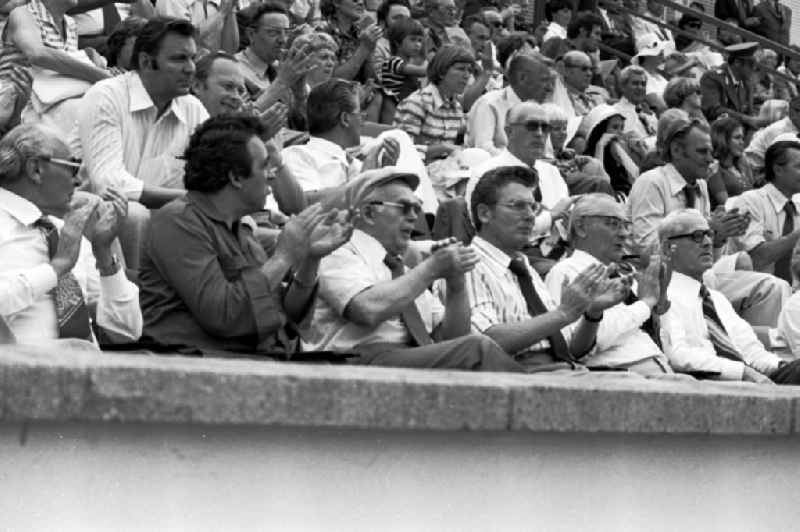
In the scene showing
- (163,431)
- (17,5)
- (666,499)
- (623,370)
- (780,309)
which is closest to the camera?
(163,431)

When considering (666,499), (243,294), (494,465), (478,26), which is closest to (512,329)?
(243,294)

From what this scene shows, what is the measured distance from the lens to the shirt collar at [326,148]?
8438 millimetres

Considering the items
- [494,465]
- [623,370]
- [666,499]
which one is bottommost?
[623,370]

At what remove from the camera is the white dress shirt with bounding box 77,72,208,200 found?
721cm

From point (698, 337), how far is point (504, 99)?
3.36m

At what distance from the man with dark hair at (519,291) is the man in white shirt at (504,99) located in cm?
373

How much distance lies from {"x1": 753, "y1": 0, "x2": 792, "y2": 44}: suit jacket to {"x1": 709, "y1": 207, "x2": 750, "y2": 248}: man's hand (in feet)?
36.8

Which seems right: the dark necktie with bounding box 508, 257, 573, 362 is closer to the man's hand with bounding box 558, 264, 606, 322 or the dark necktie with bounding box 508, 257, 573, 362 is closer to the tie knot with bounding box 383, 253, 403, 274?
the man's hand with bounding box 558, 264, 606, 322

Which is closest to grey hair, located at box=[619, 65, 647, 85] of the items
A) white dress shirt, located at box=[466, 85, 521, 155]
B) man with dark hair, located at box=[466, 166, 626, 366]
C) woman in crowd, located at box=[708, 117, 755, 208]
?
woman in crowd, located at box=[708, 117, 755, 208]

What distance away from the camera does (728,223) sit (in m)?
9.77

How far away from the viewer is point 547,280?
7641mm

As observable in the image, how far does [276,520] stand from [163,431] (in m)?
0.38

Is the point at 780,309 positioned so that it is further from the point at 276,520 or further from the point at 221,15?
the point at 276,520

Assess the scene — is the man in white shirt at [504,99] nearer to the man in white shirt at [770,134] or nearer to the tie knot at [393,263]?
the man in white shirt at [770,134]
